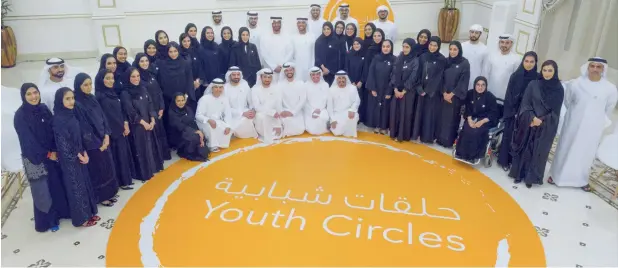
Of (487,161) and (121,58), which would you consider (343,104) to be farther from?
(121,58)

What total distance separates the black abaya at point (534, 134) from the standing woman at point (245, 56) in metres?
3.45

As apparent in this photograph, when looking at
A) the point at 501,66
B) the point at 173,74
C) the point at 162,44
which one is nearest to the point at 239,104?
the point at 173,74

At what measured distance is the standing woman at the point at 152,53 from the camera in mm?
5566

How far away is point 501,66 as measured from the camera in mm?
5734

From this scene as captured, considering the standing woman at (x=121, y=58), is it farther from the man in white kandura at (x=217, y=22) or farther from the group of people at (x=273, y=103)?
the man in white kandura at (x=217, y=22)

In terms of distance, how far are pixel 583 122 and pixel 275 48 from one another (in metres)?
4.08

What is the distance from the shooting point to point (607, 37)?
312 inches

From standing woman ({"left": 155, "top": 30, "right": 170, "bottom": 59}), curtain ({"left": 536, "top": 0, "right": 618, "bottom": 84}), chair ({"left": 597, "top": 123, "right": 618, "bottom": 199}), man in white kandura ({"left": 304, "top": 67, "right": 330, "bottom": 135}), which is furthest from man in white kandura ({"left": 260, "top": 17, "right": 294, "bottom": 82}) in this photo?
curtain ({"left": 536, "top": 0, "right": 618, "bottom": 84})

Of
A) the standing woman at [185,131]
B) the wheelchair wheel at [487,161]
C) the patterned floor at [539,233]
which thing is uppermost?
the standing woman at [185,131]

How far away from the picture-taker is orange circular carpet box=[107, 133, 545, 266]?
157 inches

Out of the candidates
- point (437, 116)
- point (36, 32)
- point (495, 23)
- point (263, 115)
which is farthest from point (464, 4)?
point (36, 32)

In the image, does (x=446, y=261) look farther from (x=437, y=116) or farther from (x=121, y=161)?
(x=121, y=161)

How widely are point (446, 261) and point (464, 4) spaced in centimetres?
831

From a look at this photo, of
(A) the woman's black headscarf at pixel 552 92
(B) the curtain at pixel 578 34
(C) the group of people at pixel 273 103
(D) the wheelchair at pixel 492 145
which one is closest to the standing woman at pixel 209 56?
(C) the group of people at pixel 273 103
